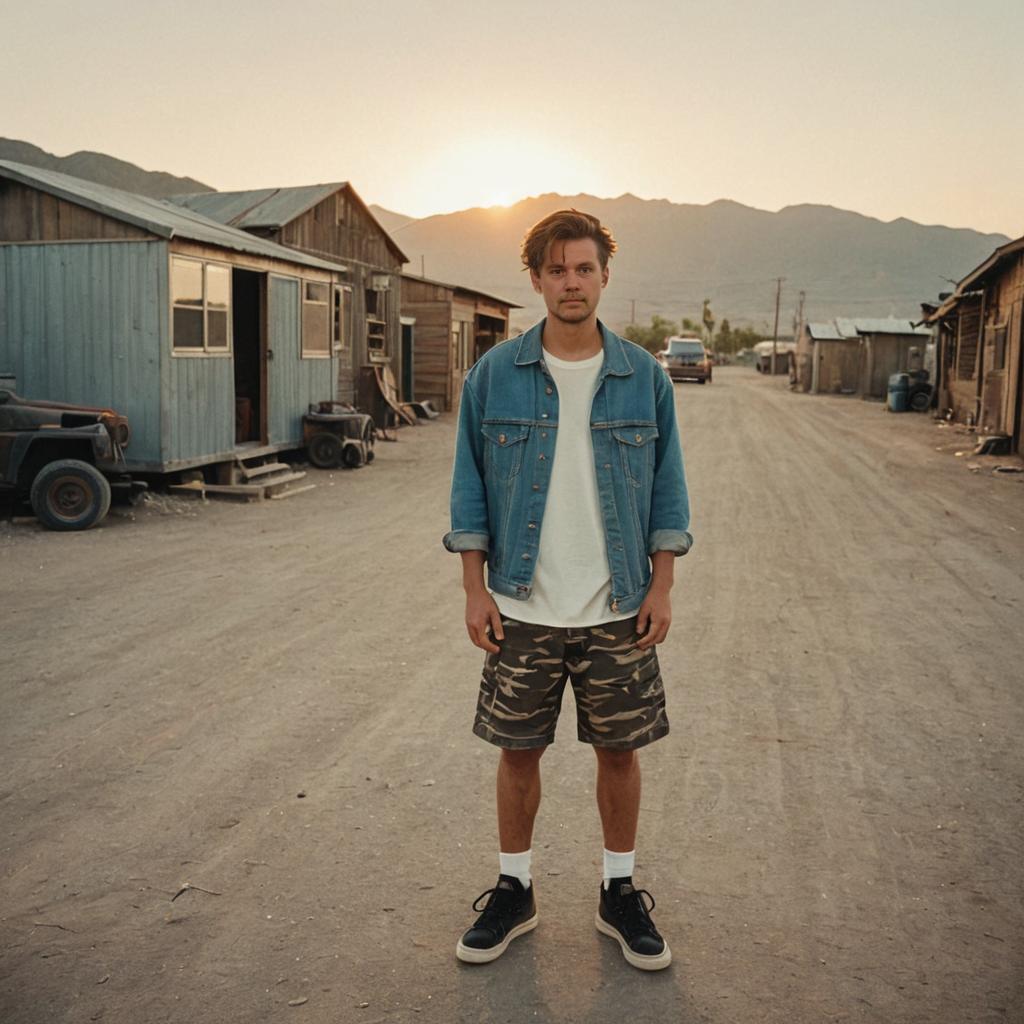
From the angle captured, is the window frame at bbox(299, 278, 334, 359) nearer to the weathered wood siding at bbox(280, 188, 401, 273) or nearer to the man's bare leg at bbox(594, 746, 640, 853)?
the weathered wood siding at bbox(280, 188, 401, 273)

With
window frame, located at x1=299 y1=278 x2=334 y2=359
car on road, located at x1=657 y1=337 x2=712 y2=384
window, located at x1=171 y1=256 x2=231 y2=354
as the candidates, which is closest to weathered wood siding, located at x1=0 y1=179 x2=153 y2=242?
window, located at x1=171 y1=256 x2=231 y2=354

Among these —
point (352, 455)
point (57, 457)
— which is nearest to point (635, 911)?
point (57, 457)

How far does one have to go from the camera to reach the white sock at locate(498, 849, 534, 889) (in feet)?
10.3

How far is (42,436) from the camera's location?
10445 millimetres

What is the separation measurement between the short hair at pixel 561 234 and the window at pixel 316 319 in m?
13.7

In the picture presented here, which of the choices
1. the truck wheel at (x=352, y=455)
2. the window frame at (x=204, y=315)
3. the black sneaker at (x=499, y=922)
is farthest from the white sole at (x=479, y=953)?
the truck wheel at (x=352, y=455)

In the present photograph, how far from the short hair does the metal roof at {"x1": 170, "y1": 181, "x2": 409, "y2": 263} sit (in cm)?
1802

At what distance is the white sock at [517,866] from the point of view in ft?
10.3

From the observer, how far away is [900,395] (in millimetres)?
31828

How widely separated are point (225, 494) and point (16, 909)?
32.2 feet

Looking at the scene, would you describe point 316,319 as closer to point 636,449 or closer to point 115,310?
point 115,310

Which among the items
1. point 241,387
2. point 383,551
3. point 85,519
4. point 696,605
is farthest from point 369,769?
point 241,387

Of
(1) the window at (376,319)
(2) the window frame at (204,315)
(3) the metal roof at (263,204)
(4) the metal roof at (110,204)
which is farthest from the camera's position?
(1) the window at (376,319)

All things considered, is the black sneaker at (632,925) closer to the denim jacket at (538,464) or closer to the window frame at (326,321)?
the denim jacket at (538,464)
